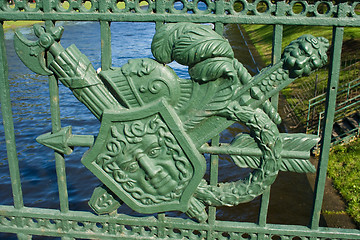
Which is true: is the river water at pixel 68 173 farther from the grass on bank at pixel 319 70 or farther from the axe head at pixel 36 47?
the axe head at pixel 36 47

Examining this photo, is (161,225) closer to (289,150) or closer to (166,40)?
(289,150)

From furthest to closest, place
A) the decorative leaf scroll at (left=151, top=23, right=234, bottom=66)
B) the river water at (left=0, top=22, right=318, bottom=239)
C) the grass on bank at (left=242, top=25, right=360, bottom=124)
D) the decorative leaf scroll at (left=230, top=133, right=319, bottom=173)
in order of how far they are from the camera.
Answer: the grass on bank at (left=242, top=25, right=360, bottom=124), the river water at (left=0, top=22, right=318, bottom=239), the decorative leaf scroll at (left=230, top=133, right=319, bottom=173), the decorative leaf scroll at (left=151, top=23, right=234, bottom=66)

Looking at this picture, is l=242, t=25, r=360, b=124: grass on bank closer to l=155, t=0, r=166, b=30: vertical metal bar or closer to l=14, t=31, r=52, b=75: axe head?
l=155, t=0, r=166, b=30: vertical metal bar

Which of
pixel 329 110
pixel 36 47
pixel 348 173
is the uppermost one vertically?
pixel 36 47

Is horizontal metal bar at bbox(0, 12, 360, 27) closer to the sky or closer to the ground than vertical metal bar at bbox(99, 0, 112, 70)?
closer to the sky

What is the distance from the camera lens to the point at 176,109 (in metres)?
2.36

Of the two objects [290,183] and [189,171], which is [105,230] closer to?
[189,171]

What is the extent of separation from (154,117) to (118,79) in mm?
325

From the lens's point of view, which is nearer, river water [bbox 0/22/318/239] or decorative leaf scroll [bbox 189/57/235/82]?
decorative leaf scroll [bbox 189/57/235/82]

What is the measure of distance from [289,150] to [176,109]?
2.60 feet

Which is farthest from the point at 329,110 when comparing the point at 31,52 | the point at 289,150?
the point at 31,52

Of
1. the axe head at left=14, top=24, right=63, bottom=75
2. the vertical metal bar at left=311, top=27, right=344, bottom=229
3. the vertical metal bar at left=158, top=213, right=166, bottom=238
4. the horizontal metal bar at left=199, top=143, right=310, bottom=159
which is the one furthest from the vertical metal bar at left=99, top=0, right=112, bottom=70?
the vertical metal bar at left=311, top=27, right=344, bottom=229

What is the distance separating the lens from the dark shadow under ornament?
87.5 inches

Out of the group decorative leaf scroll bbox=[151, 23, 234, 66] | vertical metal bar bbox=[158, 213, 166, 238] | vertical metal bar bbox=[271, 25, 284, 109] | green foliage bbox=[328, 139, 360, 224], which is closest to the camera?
decorative leaf scroll bbox=[151, 23, 234, 66]
